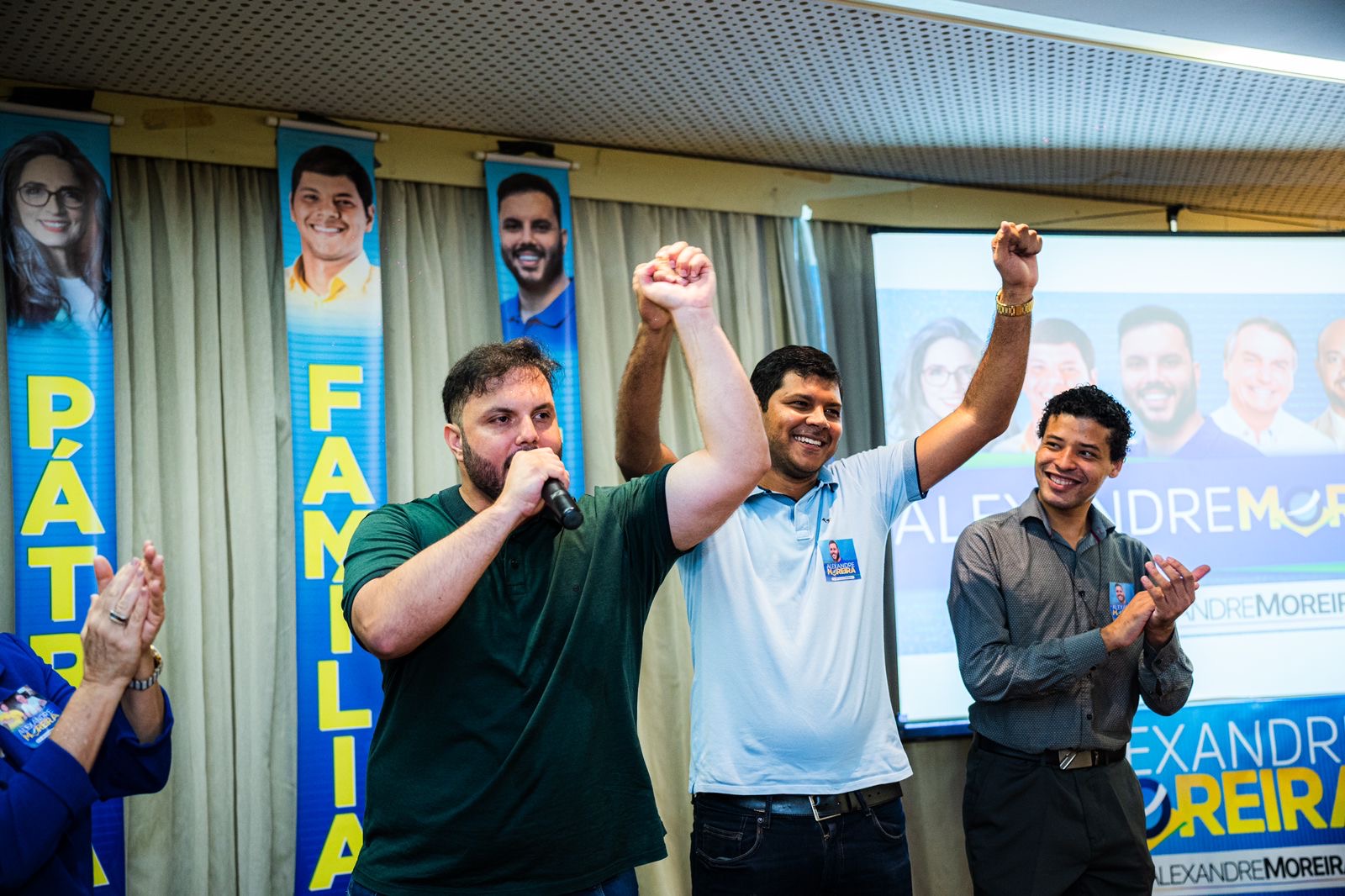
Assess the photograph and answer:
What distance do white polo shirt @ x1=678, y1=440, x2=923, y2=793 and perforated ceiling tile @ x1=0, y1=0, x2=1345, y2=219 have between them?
1.19m

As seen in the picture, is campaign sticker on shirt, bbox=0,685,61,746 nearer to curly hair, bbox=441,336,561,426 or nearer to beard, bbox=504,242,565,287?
curly hair, bbox=441,336,561,426

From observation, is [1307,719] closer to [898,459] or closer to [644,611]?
[898,459]

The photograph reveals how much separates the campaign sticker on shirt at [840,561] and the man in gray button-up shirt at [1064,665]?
25.6 inches

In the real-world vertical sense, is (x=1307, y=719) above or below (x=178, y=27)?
below

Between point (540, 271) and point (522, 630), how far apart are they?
1.88 meters

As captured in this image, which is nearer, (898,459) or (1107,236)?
(898,459)

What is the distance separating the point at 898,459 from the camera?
252 centimetres

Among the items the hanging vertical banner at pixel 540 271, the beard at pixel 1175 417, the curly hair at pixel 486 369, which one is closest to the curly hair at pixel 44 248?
the hanging vertical banner at pixel 540 271

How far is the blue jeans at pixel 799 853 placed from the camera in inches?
87.7

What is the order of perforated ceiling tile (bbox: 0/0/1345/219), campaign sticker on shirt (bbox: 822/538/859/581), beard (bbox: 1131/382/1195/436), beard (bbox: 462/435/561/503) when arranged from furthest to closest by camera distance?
beard (bbox: 1131/382/1195/436), perforated ceiling tile (bbox: 0/0/1345/219), campaign sticker on shirt (bbox: 822/538/859/581), beard (bbox: 462/435/561/503)

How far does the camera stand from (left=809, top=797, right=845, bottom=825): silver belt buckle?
224cm

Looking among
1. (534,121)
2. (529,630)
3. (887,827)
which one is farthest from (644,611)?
(534,121)

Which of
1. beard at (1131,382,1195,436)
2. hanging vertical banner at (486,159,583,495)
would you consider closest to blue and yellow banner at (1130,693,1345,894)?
beard at (1131,382,1195,436)

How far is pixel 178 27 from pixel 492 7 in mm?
714
